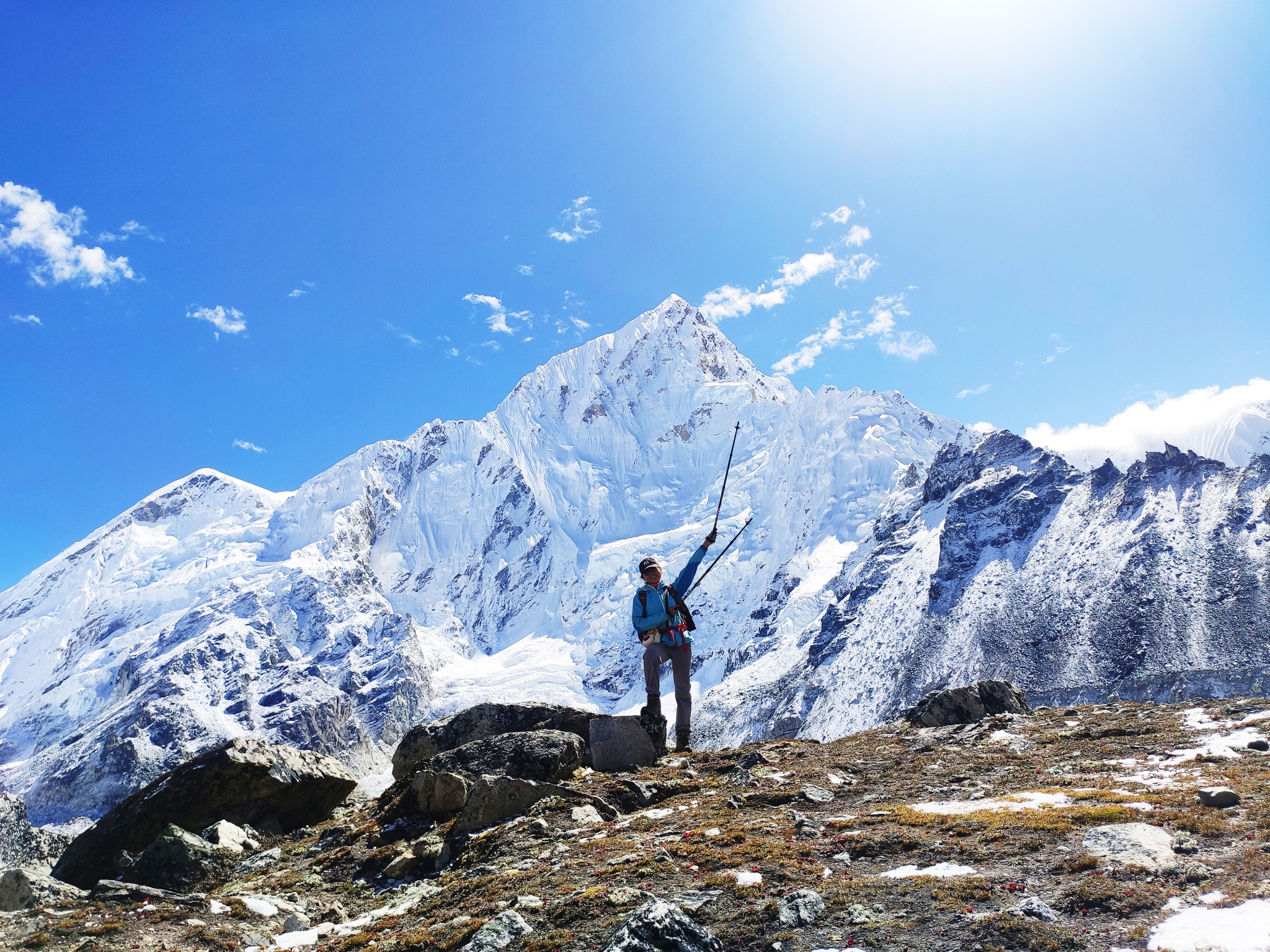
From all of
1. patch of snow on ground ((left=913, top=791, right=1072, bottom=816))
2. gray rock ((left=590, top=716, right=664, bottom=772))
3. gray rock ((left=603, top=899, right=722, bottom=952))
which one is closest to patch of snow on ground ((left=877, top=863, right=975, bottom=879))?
patch of snow on ground ((left=913, top=791, right=1072, bottom=816))

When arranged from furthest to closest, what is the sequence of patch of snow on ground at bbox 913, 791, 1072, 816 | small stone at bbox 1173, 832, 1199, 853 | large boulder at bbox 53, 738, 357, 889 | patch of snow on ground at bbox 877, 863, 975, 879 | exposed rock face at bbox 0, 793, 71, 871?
exposed rock face at bbox 0, 793, 71, 871
large boulder at bbox 53, 738, 357, 889
patch of snow on ground at bbox 913, 791, 1072, 816
patch of snow on ground at bbox 877, 863, 975, 879
small stone at bbox 1173, 832, 1199, 853

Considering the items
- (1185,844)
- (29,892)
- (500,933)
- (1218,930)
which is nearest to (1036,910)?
(1218,930)

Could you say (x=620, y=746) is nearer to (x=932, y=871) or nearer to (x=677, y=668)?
(x=677, y=668)

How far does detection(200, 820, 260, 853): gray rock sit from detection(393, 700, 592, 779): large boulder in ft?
13.1

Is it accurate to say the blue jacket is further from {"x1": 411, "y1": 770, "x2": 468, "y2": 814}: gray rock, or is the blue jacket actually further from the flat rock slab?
{"x1": 411, "y1": 770, "x2": 468, "y2": 814}: gray rock

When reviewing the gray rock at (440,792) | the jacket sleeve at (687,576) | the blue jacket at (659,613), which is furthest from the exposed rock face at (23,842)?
the jacket sleeve at (687,576)

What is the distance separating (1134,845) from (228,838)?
17546 mm

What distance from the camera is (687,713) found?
18922 mm

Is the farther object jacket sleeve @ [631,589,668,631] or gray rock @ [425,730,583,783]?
jacket sleeve @ [631,589,668,631]

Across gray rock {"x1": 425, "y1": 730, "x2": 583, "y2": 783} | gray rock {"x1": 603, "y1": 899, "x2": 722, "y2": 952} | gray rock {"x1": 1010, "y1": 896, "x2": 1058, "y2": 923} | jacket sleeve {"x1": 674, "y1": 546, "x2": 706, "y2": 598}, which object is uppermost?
jacket sleeve {"x1": 674, "y1": 546, "x2": 706, "y2": 598}

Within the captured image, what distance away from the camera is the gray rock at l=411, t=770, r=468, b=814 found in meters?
16.2

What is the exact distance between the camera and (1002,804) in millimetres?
11414

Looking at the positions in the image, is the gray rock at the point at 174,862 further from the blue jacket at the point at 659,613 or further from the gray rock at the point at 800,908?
the gray rock at the point at 800,908

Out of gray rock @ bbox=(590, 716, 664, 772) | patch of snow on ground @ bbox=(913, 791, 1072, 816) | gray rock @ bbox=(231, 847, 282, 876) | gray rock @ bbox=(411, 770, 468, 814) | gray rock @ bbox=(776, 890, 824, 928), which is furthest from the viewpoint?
gray rock @ bbox=(590, 716, 664, 772)
